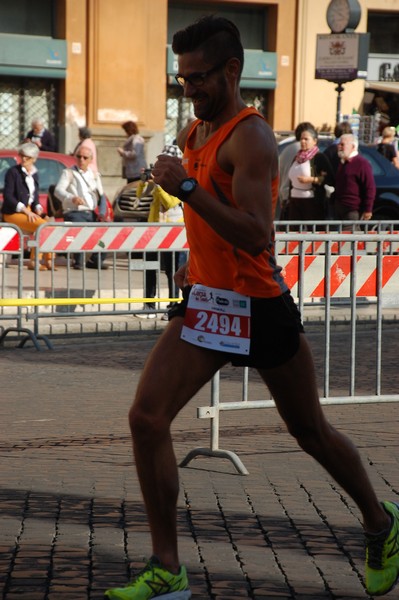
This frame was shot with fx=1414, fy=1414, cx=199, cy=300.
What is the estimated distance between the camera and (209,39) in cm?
477

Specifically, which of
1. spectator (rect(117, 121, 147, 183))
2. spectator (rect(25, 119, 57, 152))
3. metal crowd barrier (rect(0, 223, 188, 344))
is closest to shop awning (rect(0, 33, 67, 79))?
spectator (rect(25, 119, 57, 152))

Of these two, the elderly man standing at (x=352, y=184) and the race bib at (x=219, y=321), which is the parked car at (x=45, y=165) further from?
the race bib at (x=219, y=321)

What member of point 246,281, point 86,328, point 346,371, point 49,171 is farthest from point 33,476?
point 49,171

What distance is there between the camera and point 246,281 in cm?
482

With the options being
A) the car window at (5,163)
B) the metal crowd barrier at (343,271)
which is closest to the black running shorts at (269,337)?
the metal crowd barrier at (343,271)

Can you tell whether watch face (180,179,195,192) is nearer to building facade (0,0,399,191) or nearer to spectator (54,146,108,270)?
spectator (54,146,108,270)

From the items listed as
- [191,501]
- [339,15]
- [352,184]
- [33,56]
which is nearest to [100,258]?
[352,184]

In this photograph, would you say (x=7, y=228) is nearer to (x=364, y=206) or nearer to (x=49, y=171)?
(x=364, y=206)

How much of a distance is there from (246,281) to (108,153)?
26507mm

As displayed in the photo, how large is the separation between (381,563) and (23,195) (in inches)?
513

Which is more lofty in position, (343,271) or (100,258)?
(343,271)

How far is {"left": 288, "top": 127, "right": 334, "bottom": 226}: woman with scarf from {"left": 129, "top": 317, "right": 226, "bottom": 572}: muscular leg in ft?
43.1

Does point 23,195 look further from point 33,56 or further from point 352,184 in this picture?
point 33,56

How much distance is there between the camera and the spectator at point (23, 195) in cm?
1741
